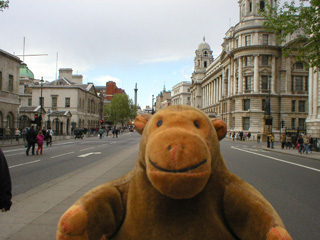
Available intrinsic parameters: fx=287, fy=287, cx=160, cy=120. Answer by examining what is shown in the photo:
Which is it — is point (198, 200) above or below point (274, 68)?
below

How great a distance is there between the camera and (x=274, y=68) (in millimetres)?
58625

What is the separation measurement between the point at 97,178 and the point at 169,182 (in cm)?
744

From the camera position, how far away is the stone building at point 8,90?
3406 cm

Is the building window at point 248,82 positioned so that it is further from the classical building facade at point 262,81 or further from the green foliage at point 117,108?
the green foliage at point 117,108

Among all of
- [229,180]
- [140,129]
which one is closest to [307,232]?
[229,180]

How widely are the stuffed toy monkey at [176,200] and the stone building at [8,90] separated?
34.6m

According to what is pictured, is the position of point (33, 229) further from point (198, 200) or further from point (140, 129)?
point (198, 200)

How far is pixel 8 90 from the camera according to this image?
3578cm

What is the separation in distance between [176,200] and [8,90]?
3908 centimetres

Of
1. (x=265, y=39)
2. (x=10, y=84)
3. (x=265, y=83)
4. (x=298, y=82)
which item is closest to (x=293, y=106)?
(x=298, y=82)

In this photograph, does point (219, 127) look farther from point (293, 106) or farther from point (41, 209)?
point (293, 106)

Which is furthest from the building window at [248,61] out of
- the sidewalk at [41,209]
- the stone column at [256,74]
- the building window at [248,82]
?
the sidewalk at [41,209]

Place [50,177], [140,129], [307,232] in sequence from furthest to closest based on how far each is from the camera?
[50,177] < [307,232] < [140,129]

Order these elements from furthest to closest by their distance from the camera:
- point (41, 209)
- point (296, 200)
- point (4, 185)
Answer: point (296, 200)
point (41, 209)
point (4, 185)
